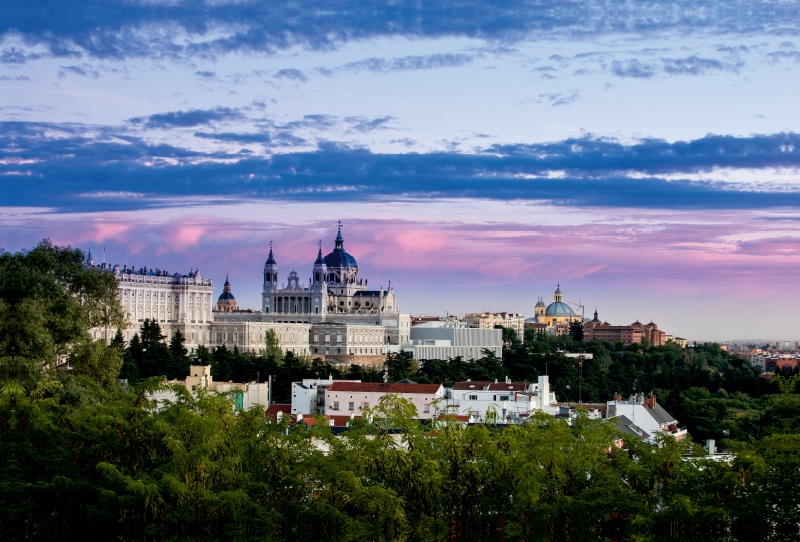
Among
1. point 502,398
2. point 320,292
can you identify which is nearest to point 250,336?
point 320,292

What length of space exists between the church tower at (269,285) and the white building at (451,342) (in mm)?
23292

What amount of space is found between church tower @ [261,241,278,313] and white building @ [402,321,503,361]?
2329 cm

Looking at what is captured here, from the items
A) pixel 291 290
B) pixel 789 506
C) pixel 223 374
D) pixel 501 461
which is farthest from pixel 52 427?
pixel 291 290

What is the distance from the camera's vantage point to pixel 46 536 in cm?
3103

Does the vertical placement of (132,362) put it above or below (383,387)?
above

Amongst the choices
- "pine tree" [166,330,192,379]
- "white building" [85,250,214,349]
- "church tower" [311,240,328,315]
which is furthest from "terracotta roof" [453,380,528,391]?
"church tower" [311,240,328,315]

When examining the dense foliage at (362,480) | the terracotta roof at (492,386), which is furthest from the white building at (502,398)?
the dense foliage at (362,480)

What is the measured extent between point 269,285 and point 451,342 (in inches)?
1377

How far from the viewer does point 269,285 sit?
632 ft

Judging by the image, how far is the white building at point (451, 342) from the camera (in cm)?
16673

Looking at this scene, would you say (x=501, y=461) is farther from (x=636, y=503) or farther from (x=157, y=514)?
(x=157, y=514)

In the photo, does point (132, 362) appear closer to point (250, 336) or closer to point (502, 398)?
point (502, 398)

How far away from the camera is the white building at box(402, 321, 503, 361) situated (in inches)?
6564

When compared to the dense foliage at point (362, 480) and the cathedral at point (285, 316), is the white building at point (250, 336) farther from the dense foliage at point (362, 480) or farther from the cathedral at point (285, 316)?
the dense foliage at point (362, 480)
